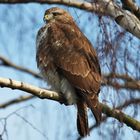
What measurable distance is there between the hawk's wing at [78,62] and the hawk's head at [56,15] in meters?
0.58

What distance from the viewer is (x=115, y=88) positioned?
273 centimetres

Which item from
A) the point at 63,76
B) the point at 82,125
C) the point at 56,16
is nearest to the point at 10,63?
the point at 56,16

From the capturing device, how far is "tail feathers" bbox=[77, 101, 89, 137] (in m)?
3.53

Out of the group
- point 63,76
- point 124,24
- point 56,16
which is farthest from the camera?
point 56,16

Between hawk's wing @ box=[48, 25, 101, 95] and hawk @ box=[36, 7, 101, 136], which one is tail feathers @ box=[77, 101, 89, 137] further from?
hawk's wing @ box=[48, 25, 101, 95]

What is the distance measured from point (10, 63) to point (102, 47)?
2.36 metres

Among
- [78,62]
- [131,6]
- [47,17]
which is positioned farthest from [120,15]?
[47,17]

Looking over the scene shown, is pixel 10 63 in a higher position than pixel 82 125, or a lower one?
lower

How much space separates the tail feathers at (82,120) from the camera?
3.53 meters

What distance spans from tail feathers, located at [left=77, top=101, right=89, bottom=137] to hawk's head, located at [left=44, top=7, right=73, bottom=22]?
117cm

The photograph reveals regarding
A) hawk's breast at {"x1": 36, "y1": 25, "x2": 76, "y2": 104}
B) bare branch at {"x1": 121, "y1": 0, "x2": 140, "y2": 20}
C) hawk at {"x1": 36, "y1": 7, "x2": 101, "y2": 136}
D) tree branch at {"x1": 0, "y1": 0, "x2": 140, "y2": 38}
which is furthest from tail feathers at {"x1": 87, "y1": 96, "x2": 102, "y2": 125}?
bare branch at {"x1": 121, "y1": 0, "x2": 140, "y2": 20}

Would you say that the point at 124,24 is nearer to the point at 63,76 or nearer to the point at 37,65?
the point at 63,76

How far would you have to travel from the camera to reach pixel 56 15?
15.7 feet

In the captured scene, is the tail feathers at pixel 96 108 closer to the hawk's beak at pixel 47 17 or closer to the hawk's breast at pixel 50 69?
the hawk's breast at pixel 50 69
